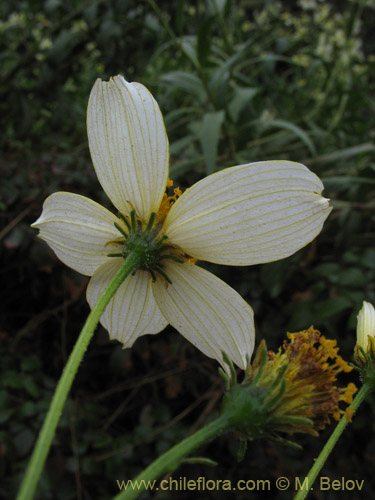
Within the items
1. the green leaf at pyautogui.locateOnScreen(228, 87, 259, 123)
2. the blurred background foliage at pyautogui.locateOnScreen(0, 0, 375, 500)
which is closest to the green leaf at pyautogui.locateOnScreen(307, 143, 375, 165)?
the blurred background foliage at pyautogui.locateOnScreen(0, 0, 375, 500)

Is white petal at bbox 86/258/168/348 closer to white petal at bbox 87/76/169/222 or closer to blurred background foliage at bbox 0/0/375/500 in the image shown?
white petal at bbox 87/76/169/222

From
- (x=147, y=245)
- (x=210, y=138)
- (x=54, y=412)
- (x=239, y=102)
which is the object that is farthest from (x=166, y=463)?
(x=239, y=102)

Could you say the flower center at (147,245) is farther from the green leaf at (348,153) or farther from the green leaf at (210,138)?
the green leaf at (348,153)

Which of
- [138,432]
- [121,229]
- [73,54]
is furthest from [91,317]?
[73,54]

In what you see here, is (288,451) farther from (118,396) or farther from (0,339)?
(0,339)

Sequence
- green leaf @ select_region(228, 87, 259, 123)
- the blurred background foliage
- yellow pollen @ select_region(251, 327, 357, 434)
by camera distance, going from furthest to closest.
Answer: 1. green leaf @ select_region(228, 87, 259, 123)
2. the blurred background foliage
3. yellow pollen @ select_region(251, 327, 357, 434)

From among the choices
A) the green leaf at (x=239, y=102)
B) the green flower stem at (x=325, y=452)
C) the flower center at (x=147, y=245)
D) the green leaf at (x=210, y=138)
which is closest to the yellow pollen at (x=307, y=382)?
the green flower stem at (x=325, y=452)
